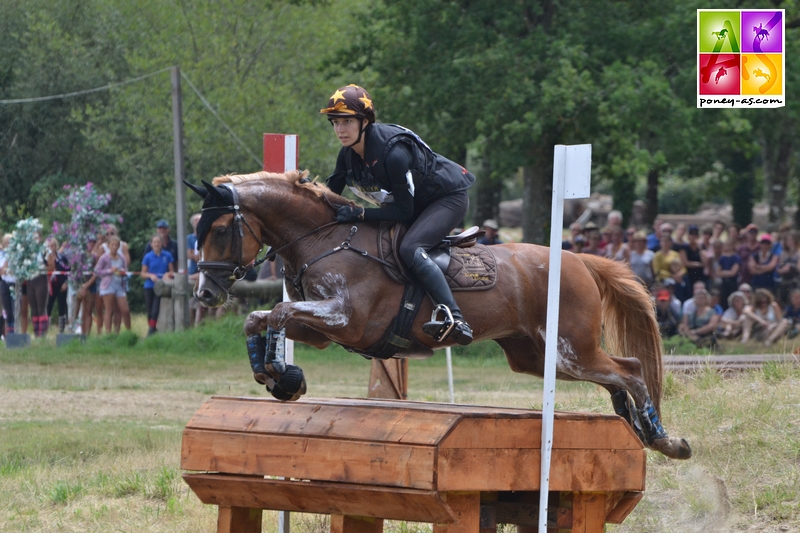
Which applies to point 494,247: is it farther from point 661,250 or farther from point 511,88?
point 511,88

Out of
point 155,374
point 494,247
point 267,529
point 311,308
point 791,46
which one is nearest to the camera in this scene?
point 311,308

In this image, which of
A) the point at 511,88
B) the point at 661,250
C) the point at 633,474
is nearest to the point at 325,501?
the point at 633,474

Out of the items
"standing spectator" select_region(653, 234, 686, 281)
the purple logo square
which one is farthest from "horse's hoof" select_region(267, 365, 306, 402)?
"standing spectator" select_region(653, 234, 686, 281)

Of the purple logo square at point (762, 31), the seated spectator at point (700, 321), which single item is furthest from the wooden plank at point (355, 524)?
the seated spectator at point (700, 321)

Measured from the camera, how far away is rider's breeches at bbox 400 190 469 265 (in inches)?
217

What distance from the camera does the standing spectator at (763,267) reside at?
13.9m

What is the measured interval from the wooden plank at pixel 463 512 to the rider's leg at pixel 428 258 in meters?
0.92

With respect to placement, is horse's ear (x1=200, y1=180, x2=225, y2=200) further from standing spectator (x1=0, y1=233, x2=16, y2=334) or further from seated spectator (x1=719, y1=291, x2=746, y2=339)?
standing spectator (x1=0, y1=233, x2=16, y2=334)

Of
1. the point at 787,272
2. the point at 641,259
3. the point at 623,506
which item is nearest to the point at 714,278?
the point at 787,272

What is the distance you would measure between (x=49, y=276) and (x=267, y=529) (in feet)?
33.7

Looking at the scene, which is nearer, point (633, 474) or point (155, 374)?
point (633, 474)

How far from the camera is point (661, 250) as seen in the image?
1388 cm

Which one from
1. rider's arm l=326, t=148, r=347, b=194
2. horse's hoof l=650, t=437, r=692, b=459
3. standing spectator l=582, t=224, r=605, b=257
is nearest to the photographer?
rider's arm l=326, t=148, r=347, b=194

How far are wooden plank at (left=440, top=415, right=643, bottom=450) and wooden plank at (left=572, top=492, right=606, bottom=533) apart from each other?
27 centimetres
